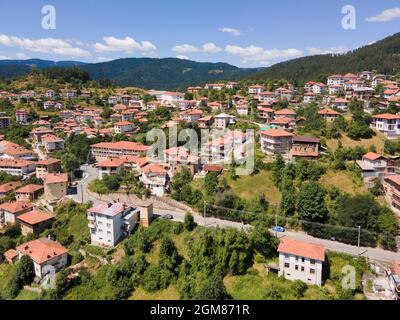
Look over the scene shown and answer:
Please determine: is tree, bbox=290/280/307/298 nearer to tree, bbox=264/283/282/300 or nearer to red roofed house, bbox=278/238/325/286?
red roofed house, bbox=278/238/325/286

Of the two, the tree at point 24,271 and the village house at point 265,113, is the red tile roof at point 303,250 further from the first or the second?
the village house at point 265,113

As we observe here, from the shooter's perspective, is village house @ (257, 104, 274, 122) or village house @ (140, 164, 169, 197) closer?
village house @ (140, 164, 169, 197)

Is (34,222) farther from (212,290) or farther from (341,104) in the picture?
(341,104)

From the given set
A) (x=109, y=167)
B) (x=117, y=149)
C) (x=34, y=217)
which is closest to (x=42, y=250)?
(x=34, y=217)

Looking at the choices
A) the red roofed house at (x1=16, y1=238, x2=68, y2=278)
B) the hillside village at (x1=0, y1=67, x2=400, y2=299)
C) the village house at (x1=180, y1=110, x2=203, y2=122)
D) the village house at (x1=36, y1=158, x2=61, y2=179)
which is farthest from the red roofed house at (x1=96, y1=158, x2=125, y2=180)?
the village house at (x1=180, y1=110, x2=203, y2=122)

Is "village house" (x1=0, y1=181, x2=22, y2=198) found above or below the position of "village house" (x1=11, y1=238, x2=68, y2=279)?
above
